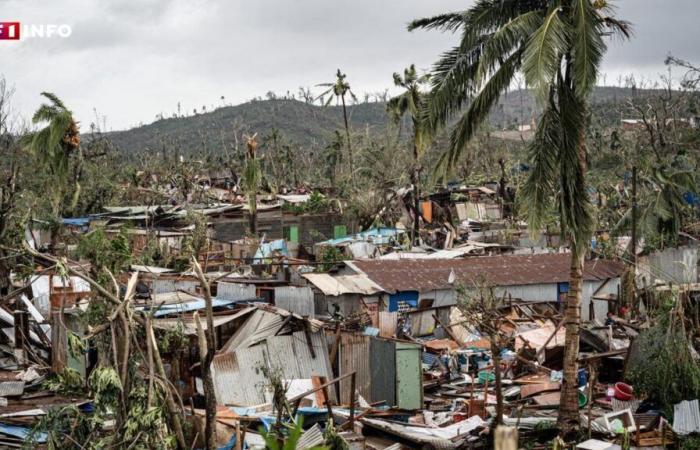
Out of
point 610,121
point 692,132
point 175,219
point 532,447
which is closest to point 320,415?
point 532,447

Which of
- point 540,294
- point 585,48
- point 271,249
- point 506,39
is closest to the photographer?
point 585,48

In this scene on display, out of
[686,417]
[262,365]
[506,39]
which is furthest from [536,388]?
[506,39]

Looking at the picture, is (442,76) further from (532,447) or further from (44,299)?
(44,299)

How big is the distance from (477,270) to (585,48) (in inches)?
520

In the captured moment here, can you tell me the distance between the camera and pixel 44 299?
18031mm

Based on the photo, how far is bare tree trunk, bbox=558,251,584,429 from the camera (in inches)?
465

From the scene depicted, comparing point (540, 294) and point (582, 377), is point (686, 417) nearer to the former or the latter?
point (582, 377)

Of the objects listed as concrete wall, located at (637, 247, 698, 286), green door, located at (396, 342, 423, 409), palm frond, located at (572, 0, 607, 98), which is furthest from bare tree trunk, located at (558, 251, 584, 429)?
concrete wall, located at (637, 247, 698, 286)

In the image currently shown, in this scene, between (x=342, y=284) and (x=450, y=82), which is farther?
(x=342, y=284)

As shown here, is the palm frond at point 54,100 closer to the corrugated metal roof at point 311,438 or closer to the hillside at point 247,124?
the corrugated metal roof at point 311,438

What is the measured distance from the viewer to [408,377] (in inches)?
578

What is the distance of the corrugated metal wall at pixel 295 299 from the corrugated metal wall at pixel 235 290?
0.64 m

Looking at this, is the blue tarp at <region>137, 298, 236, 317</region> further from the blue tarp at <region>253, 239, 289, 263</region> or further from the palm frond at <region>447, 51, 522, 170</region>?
the blue tarp at <region>253, 239, 289, 263</region>

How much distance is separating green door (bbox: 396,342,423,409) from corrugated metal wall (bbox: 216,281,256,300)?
5198 mm
